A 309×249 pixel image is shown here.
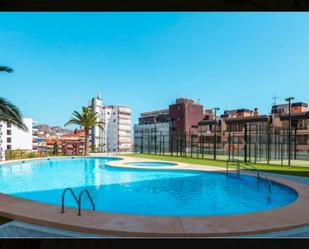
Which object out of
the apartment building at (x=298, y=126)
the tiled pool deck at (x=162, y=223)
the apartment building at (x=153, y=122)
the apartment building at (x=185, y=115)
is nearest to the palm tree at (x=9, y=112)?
the tiled pool deck at (x=162, y=223)

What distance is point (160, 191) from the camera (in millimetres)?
11141

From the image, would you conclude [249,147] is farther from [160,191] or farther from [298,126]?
[298,126]

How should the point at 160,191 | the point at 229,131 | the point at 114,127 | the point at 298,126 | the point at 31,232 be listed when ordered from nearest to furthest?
1. the point at 31,232
2. the point at 160,191
3. the point at 229,131
4. the point at 298,126
5. the point at 114,127

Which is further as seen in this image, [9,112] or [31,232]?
[9,112]

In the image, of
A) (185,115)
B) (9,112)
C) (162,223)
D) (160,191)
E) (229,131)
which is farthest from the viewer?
(185,115)

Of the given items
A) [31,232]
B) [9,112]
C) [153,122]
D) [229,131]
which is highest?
[153,122]

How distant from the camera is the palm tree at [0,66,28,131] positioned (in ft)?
34.5

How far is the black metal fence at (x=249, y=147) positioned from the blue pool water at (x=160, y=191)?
27.9 ft

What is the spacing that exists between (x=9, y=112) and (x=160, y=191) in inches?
271

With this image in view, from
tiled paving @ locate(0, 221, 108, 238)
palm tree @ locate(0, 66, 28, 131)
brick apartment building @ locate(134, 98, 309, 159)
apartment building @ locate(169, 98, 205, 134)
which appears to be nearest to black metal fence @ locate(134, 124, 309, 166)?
brick apartment building @ locate(134, 98, 309, 159)

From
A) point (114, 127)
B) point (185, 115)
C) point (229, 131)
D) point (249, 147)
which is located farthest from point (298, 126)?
point (114, 127)

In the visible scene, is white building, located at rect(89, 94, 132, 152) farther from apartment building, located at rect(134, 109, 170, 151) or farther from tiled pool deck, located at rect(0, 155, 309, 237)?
tiled pool deck, located at rect(0, 155, 309, 237)

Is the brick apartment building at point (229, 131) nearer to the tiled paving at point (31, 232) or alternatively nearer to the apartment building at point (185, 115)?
the apartment building at point (185, 115)

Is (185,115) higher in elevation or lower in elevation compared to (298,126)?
higher
